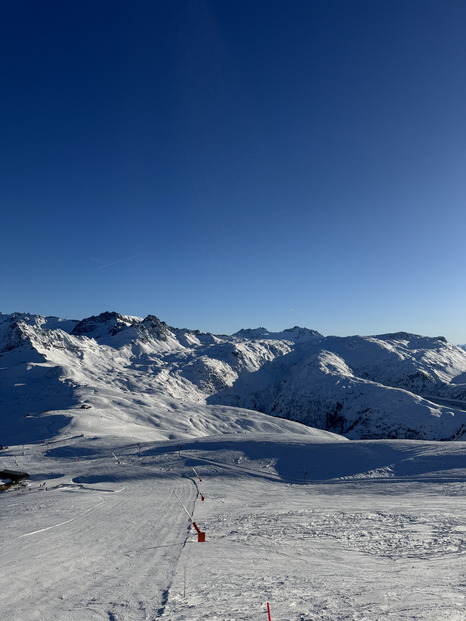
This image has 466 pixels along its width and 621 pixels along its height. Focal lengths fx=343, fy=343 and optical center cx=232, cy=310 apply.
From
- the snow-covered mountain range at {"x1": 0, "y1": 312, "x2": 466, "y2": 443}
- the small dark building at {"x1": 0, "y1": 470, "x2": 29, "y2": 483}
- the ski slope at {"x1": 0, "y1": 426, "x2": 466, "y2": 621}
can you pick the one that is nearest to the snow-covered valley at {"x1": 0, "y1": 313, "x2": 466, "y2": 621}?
the ski slope at {"x1": 0, "y1": 426, "x2": 466, "y2": 621}

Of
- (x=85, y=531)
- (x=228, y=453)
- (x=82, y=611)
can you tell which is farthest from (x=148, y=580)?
(x=228, y=453)

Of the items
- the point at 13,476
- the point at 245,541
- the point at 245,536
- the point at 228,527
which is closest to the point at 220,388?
the point at 13,476

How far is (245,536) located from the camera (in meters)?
13.8

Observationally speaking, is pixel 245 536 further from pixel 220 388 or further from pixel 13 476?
pixel 220 388

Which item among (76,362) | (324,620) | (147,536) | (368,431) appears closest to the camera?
(324,620)

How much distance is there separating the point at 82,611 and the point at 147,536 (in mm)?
7273

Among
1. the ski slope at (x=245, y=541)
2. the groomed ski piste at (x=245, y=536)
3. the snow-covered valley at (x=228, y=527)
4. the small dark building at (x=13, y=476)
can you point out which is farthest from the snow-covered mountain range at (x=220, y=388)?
the ski slope at (x=245, y=541)

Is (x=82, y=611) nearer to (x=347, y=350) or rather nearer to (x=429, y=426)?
(x=429, y=426)

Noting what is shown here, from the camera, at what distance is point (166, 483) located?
2914 centimetres

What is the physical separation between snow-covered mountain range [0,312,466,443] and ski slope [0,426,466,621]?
138ft

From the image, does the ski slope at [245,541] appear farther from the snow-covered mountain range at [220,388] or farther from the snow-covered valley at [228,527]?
the snow-covered mountain range at [220,388]

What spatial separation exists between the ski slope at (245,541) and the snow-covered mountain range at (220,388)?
42022 millimetres

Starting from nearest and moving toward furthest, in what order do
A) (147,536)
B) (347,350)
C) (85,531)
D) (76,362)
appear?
1. (147,536)
2. (85,531)
3. (76,362)
4. (347,350)

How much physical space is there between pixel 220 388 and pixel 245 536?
159m
